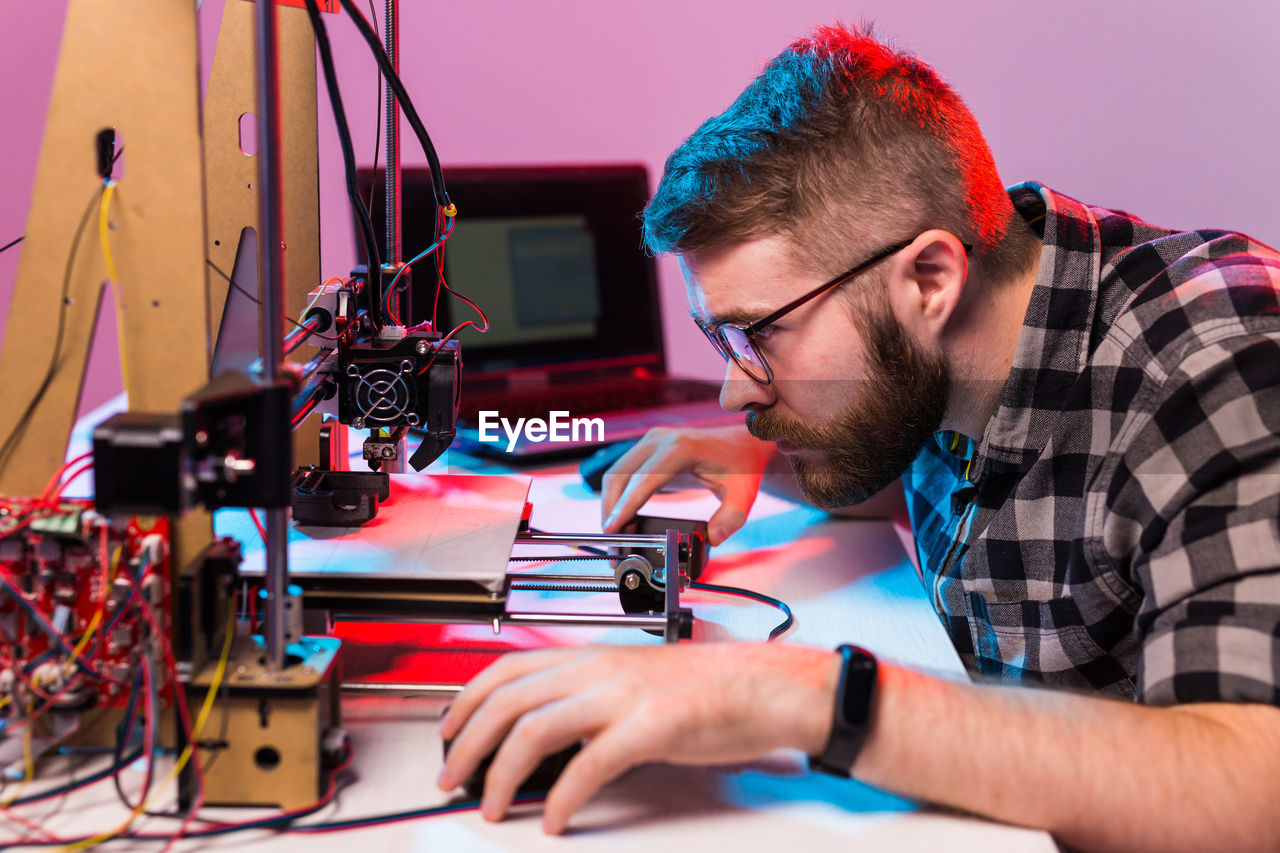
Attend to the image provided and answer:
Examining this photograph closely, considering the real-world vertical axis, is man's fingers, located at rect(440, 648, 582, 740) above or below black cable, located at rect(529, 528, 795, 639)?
above

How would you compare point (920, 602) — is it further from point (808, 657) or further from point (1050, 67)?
point (1050, 67)

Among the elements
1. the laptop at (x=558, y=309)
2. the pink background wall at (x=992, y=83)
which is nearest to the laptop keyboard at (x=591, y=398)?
the laptop at (x=558, y=309)

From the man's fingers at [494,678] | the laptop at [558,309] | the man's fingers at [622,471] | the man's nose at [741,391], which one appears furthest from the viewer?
the laptop at [558,309]

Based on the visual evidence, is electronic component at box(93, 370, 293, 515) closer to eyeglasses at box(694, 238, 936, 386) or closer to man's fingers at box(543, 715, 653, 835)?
man's fingers at box(543, 715, 653, 835)

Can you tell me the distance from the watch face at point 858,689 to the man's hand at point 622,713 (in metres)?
0.01

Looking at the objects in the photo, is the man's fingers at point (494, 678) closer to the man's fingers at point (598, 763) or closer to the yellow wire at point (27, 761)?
the man's fingers at point (598, 763)

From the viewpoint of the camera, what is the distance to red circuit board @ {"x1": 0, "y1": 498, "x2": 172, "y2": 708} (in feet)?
2.21

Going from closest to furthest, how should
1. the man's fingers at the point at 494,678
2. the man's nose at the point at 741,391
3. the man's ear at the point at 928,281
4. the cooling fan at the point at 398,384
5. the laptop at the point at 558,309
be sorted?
1. the man's fingers at the point at 494,678
2. the cooling fan at the point at 398,384
3. the man's ear at the point at 928,281
4. the man's nose at the point at 741,391
5. the laptop at the point at 558,309

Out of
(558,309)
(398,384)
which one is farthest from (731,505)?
(558,309)

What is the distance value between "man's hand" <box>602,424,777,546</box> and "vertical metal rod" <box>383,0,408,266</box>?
0.43 meters

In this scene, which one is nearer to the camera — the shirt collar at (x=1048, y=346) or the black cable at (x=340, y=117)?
the black cable at (x=340, y=117)

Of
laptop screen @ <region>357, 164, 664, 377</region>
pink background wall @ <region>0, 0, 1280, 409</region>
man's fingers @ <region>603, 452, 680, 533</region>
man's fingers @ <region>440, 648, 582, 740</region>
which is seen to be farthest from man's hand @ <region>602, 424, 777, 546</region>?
pink background wall @ <region>0, 0, 1280, 409</region>

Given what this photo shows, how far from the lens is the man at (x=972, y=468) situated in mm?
676

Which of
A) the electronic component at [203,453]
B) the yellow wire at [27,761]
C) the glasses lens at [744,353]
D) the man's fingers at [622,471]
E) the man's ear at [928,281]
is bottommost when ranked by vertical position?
the yellow wire at [27,761]
